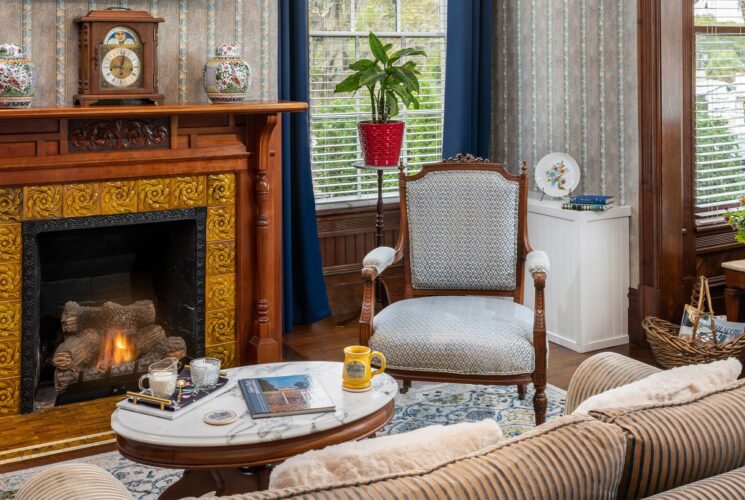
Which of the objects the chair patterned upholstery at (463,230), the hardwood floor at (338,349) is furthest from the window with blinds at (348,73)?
the chair patterned upholstery at (463,230)

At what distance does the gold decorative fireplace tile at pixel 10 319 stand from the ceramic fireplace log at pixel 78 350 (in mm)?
318

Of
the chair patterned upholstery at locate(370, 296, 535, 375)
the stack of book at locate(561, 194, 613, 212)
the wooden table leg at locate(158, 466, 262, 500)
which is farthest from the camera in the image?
the stack of book at locate(561, 194, 613, 212)

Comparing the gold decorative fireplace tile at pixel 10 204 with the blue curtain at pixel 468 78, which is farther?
the blue curtain at pixel 468 78

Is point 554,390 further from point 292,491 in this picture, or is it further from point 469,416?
point 292,491

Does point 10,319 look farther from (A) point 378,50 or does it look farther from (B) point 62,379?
(A) point 378,50

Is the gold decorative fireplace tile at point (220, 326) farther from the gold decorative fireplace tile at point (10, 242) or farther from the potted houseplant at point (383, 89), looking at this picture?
the potted houseplant at point (383, 89)

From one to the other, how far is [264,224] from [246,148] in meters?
→ 0.36

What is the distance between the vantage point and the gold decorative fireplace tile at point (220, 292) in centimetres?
429

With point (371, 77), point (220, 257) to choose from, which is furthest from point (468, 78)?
point (220, 257)

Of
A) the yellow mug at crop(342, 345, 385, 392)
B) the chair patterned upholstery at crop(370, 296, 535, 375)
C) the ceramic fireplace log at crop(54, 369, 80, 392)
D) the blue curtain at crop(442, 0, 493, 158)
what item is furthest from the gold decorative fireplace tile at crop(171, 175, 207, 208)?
the blue curtain at crop(442, 0, 493, 158)

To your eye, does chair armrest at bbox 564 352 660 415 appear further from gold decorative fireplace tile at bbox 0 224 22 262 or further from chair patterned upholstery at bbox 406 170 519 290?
gold decorative fireplace tile at bbox 0 224 22 262

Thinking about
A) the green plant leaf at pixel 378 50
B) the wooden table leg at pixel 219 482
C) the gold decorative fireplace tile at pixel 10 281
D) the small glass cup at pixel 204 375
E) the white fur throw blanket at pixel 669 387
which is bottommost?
the wooden table leg at pixel 219 482

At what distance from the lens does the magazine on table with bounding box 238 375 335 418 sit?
2580 millimetres

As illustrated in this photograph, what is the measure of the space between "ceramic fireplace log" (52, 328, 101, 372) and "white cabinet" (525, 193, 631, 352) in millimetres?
2331
